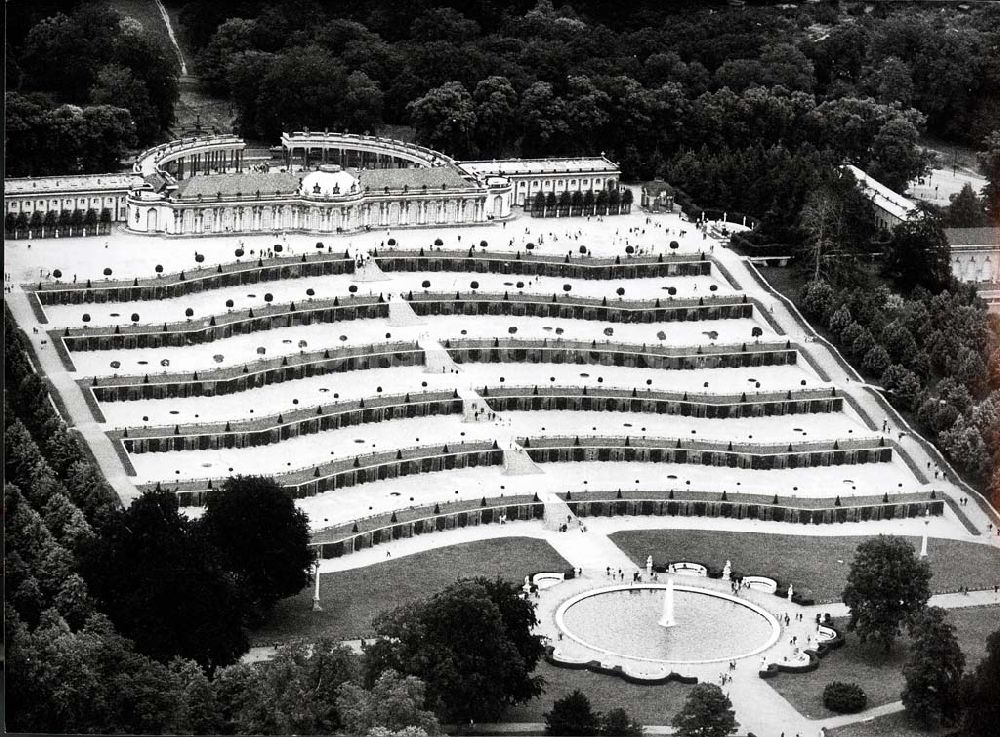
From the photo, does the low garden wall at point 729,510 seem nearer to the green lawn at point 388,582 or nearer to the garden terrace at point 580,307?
the green lawn at point 388,582

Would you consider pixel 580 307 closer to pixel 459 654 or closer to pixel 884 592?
pixel 884 592

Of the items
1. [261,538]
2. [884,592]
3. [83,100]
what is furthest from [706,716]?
[83,100]

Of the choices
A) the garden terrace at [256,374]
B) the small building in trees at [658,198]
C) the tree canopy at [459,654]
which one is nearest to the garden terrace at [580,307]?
the garden terrace at [256,374]

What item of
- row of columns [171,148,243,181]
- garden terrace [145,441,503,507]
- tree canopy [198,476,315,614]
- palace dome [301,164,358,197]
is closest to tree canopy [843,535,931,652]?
garden terrace [145,441,503,507]

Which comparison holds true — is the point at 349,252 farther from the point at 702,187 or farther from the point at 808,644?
the point at 808,644

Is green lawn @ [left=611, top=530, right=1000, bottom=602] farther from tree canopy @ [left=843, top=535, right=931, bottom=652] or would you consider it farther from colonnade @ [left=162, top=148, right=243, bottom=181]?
colonnade @ [left=162, top=148, right=243, bottom=181]

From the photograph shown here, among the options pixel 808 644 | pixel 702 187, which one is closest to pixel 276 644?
pixel 808 644
